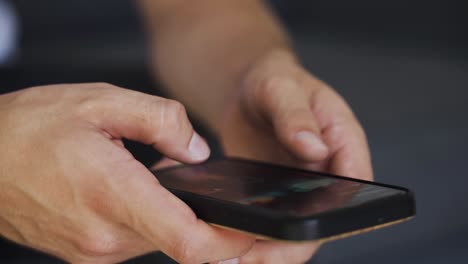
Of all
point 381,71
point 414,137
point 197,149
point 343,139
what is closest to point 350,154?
point 343,139

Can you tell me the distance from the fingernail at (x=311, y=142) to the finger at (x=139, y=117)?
0.32 feet

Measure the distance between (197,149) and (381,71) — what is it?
0.90 meters

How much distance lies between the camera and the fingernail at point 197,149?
0.55 m

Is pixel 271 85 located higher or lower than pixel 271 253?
higher

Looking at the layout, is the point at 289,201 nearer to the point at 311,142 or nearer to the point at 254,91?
the point at 311,142

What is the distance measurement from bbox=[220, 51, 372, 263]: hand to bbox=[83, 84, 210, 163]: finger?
0.34ft

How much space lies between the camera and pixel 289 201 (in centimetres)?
47

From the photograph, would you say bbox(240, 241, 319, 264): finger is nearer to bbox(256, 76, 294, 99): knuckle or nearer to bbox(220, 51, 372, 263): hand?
bbox(220, 51, 372, 263): hand

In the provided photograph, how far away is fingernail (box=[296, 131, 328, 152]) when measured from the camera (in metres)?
0.58

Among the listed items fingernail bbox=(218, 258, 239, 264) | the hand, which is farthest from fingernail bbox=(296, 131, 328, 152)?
fingernail bbox=(218, 258, 239, 264)

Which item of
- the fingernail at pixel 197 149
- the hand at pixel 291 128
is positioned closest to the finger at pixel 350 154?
the hand at pixel 291 128

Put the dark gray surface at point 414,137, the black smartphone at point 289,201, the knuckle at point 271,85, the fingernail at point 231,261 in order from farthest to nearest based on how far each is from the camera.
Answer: the dark gray surface at point 414,137
the knuckle at point 271,85
the fingernail at point 231,261
the black smartphone at point 289,201

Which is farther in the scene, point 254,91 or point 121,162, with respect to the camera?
point 254,91

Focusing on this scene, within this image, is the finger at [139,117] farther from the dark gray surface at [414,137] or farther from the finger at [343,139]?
the dark gray surface at [414,137]
